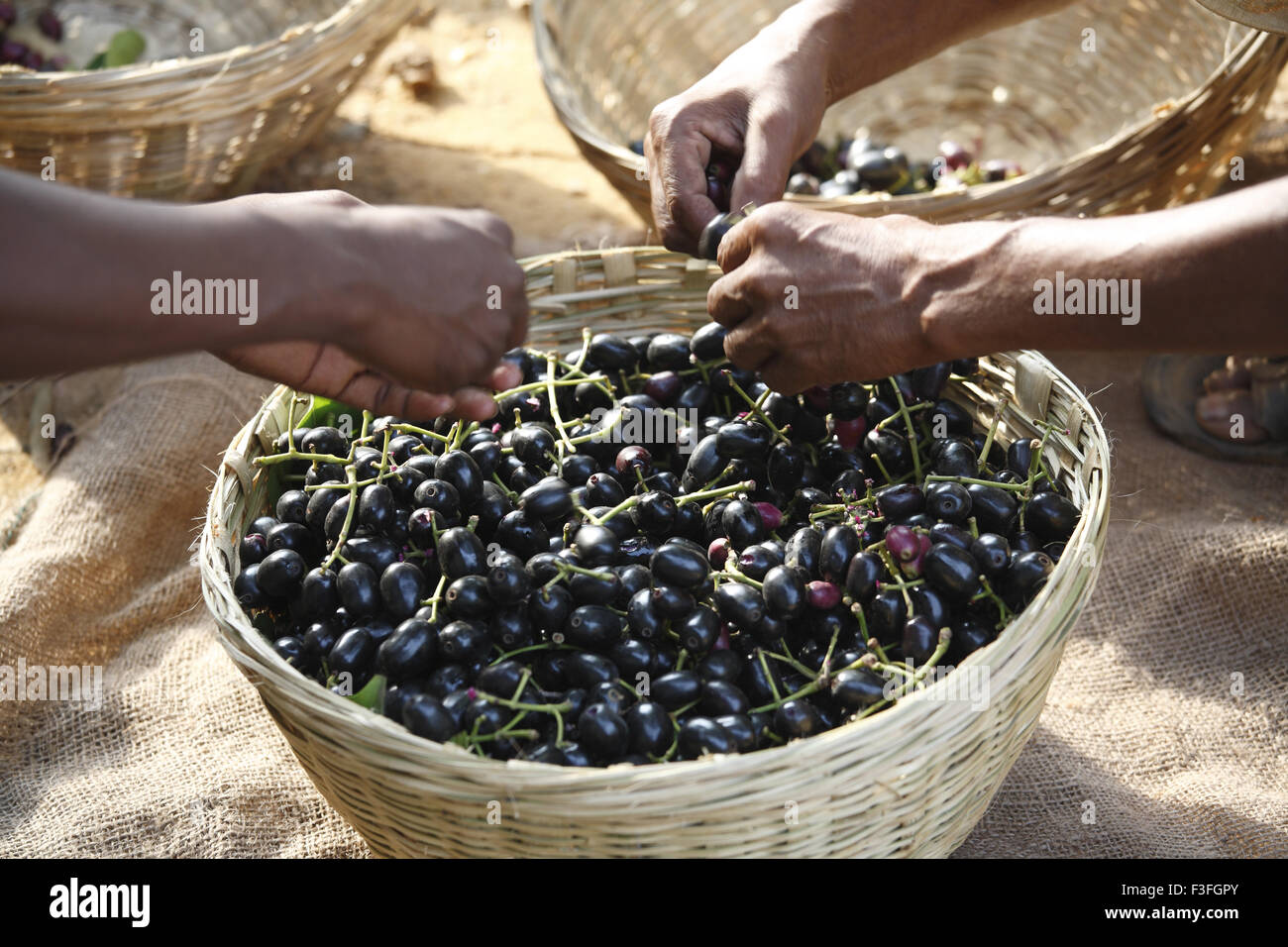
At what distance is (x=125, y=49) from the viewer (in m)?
3.57

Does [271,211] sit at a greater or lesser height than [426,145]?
greater

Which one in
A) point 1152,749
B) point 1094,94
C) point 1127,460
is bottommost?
point 1152,749

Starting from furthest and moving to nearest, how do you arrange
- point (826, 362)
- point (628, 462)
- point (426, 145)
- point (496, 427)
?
point (426, 145) → point (496, 427) → point (628, 462) → point (826, 362)

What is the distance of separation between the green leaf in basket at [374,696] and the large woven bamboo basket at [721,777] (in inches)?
2.4

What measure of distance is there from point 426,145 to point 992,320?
2968mm

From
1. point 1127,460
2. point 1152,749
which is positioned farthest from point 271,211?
point 1127,460

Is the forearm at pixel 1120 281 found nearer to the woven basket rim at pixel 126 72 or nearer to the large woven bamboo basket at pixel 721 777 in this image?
the large woven bamboo basket at pixel 721 777

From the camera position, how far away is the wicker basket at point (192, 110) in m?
2.61

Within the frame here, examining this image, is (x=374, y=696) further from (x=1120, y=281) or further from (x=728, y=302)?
(x=1120, y=281)

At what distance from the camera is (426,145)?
3.90 meters

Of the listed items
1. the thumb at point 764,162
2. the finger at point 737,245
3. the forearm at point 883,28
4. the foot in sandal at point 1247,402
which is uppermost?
the forearm at point 883,28

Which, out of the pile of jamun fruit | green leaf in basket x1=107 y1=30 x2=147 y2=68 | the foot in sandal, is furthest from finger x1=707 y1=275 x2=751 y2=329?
green leaf in basket x1=107 y1=30 x2=147 y2=68

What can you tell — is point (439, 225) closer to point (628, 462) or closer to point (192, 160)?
point (628, 462)

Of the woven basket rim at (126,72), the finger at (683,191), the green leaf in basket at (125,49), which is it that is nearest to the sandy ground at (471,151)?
the green leaf in basket at (125,49)
